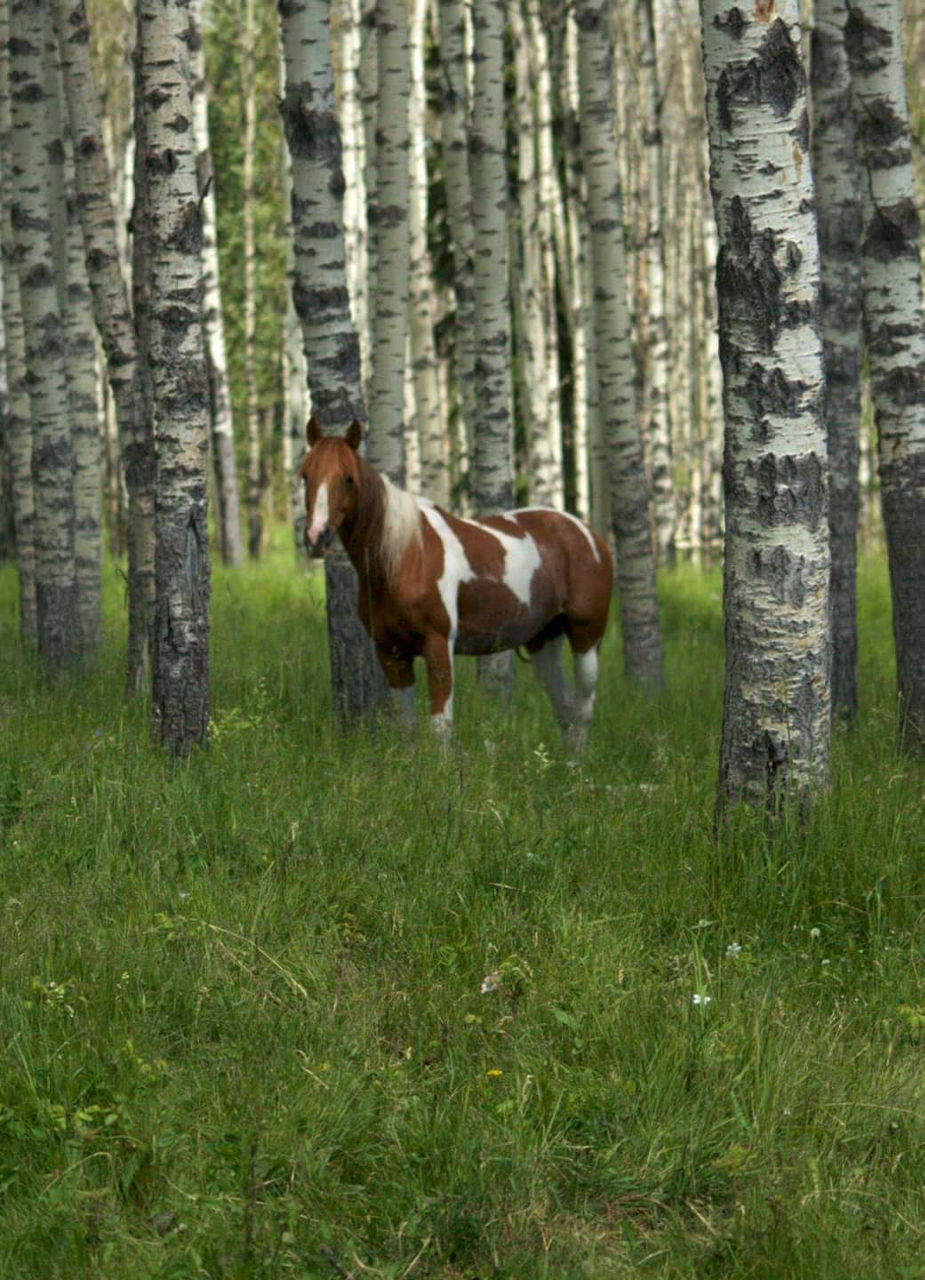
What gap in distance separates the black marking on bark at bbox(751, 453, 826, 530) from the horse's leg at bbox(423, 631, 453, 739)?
111 inches

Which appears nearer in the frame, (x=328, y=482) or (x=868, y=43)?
(x=328, y=482)

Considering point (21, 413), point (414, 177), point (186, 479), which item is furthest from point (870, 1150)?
point (414, 177)

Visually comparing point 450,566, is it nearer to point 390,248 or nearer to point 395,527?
point 395,527

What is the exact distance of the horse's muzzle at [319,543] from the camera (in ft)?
24.3

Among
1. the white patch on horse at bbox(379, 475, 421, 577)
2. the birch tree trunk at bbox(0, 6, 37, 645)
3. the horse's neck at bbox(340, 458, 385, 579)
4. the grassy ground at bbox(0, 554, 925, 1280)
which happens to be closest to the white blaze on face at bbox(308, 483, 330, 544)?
the horse's neck at bbox(340, 458, 385, 579)

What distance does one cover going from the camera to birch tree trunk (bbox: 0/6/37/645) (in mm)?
12242

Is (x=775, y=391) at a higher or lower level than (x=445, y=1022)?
higher

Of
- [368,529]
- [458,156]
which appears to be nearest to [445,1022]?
[368,529]

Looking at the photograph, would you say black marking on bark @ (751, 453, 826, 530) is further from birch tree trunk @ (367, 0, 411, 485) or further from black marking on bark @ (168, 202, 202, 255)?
birch tree trunk @ (367, 0, 411, 485)

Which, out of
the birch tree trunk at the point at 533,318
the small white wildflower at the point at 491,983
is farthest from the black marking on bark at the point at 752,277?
the birch tree trunk at the point at 533,318

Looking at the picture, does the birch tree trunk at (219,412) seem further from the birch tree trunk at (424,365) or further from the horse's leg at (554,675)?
the horse's leg at (554,675)

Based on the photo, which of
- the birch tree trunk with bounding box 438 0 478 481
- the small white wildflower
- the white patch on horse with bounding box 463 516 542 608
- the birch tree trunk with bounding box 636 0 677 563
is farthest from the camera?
the birch tree trunk with bounding box 636 0 677 563

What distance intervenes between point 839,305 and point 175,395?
453 centimetres

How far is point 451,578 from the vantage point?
27.9ft
